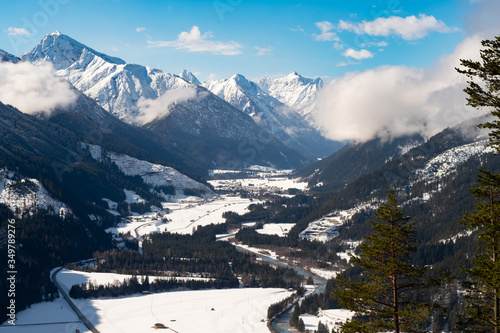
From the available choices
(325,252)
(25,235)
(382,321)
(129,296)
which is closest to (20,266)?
(25,235)

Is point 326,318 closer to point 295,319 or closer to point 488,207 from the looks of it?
point 295,319

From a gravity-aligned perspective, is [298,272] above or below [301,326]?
above

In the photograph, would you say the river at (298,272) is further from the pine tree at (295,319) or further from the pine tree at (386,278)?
the pine tree at (386,278)

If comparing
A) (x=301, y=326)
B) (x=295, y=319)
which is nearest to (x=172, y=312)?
(x=295, y=319)

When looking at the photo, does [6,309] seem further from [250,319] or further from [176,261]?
[176,261]

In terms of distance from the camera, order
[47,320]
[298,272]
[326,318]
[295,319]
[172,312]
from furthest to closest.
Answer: [298,272]
[172,312]
[326,318]
[295,319]
[47,320]

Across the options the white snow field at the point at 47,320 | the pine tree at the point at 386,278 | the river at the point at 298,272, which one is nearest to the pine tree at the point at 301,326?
the river at the point at 298,272

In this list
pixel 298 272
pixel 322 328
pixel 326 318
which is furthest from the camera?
pixel 298 272

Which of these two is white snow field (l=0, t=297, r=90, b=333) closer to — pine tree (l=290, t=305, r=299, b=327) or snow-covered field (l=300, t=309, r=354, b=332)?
pine tree (l=290, t=305, r=299, b=327)

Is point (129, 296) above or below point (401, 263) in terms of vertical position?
below
